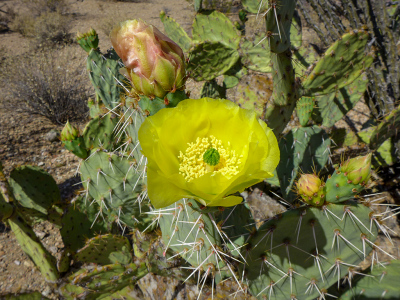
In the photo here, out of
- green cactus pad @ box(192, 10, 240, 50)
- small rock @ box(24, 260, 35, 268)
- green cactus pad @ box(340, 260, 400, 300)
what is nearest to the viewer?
green cactus pad @ box(340, 260, 400, 300)

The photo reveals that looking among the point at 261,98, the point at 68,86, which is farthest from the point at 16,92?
the point at 261,98

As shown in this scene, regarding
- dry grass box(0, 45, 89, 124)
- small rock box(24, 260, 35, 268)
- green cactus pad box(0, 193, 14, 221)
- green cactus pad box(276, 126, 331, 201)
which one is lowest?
small rock box(24, 260, 35, 268)

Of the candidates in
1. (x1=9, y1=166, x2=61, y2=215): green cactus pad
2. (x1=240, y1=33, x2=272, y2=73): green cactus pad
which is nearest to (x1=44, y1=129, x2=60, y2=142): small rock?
(x1=9, y1=166, x2=61, y2=215): green cactus pad

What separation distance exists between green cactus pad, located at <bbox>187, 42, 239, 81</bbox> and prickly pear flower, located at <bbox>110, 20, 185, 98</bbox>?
1.90m

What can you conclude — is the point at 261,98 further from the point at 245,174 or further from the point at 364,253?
the point at 245,174

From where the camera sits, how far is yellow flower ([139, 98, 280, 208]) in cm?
67

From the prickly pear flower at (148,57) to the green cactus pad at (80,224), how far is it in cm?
153

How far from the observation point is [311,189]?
93 cm

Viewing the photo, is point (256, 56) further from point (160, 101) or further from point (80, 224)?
point (160, 101)

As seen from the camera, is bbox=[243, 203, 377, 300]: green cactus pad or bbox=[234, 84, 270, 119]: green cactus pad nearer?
bbox=[243, 203, 377, 300]: green cactus pad

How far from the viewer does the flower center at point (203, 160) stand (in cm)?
91

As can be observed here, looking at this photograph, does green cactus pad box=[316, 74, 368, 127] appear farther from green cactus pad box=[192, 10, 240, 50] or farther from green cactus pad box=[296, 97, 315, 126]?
green cactus pad box=[192, 10, 240, 50]

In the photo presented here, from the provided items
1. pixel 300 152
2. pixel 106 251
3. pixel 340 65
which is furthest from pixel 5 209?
pixel 340 65

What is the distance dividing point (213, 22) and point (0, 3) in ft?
36.1
